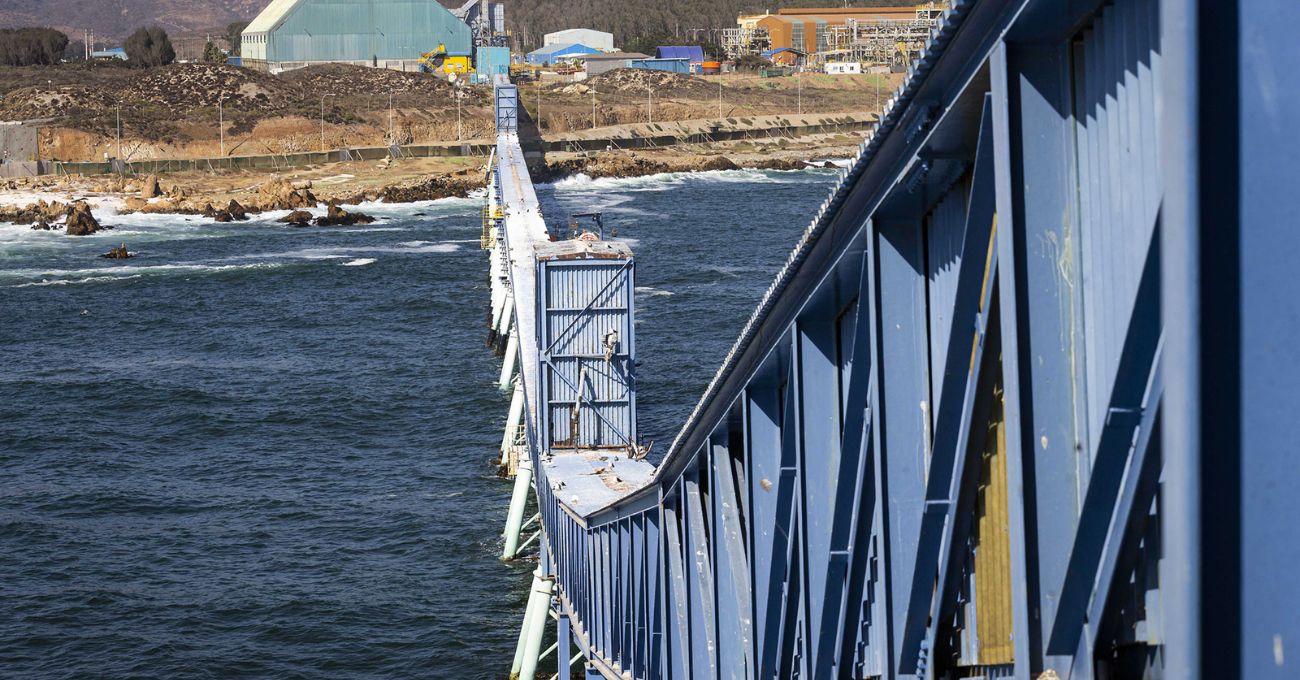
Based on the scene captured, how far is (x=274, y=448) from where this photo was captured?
35844mm

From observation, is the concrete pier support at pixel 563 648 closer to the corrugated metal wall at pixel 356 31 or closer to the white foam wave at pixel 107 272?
the white foam wave at pixel 107 272

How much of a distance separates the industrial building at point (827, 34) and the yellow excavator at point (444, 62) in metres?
43.8

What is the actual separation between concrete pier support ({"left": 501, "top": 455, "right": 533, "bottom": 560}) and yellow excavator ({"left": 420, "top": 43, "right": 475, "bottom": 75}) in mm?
101970

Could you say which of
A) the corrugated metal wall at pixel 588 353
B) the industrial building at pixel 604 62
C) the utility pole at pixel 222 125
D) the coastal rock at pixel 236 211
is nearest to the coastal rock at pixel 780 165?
the industrial building at pixel 604 62

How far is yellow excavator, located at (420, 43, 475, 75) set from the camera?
127312mm

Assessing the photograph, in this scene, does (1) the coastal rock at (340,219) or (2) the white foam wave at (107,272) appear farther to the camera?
(1) the coastal rock at (340,219)

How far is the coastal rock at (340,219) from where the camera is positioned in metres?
80.6

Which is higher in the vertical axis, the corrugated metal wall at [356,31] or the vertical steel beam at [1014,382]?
the corrugated metal wall at [356,31]

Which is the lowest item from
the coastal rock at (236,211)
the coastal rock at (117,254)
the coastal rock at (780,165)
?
the coastal rock at (117,254)

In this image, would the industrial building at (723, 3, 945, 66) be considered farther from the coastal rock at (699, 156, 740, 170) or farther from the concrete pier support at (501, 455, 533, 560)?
the concrete pier support at (501, 455, 533, 560)

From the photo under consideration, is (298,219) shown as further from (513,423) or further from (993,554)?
(993,554)

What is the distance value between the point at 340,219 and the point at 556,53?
86.5 meters

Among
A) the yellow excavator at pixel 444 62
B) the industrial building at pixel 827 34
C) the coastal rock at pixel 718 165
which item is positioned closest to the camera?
the coastal rock at pixel 718 165

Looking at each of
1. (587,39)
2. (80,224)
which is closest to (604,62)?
(587,39)
